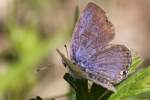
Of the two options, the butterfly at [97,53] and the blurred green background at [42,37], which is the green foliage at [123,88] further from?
the blurred green background at [42,37]

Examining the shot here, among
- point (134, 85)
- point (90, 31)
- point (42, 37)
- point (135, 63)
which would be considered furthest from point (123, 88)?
point (42, 37)

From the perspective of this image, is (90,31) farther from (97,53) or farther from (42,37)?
(42,37)

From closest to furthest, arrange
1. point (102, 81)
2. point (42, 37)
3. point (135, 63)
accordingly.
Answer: point (102, 81), point (135, 63), point (42, 37)

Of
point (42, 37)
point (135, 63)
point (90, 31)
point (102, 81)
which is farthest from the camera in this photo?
point (42, 37)

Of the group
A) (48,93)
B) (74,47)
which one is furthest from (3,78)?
(74,47)

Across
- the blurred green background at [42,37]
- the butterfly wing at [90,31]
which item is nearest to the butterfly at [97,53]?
the butterfly wing at [90,31]

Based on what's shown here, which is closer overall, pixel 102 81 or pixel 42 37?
pixel 102 81

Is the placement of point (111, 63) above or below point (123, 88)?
above
